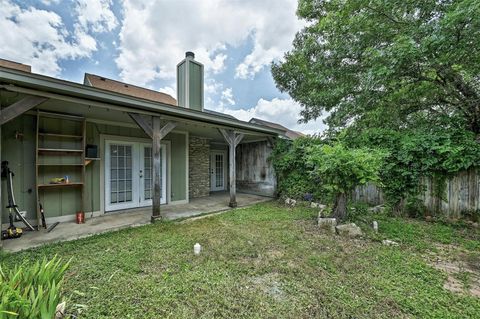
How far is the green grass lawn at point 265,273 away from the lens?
5.87ft

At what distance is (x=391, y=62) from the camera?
445cm

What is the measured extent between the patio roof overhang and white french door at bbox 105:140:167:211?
1671 mm

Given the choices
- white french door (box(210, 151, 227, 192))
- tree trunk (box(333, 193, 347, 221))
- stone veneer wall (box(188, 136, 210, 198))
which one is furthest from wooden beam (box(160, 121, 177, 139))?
white french door (box(210, 151, 227, 192))

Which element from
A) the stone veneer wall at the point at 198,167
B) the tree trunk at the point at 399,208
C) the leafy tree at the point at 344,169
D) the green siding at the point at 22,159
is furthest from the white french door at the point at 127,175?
the tree trunk at the point at 399,208

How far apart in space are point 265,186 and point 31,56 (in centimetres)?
959

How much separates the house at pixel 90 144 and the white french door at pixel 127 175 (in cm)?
2

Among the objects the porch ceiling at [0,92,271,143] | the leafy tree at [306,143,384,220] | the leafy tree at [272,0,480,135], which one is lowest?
the leafy tree at [306,143,384,220]

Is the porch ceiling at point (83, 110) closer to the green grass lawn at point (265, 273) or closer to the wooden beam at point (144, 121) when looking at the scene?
the wooden beam at point (144, 121)

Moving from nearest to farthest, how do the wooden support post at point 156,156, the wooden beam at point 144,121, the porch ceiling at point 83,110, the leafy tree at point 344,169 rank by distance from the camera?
the porch ceiling at point 83,110
the leafy tree at point 344,169
the wooden beam at point 144,121
the wooden support post at point 156,156

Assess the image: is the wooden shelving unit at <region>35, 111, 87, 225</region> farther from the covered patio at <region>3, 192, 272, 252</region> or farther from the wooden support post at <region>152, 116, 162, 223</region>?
the wooden support post at <region>152, 116, 162, 223</region>

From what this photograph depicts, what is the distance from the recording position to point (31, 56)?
707 cm

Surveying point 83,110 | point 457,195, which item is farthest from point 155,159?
point 457,195

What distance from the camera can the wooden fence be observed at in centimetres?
405

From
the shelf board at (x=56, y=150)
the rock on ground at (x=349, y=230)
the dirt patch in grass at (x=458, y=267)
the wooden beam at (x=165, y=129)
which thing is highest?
the wooden beam at (x=165, y=129)
